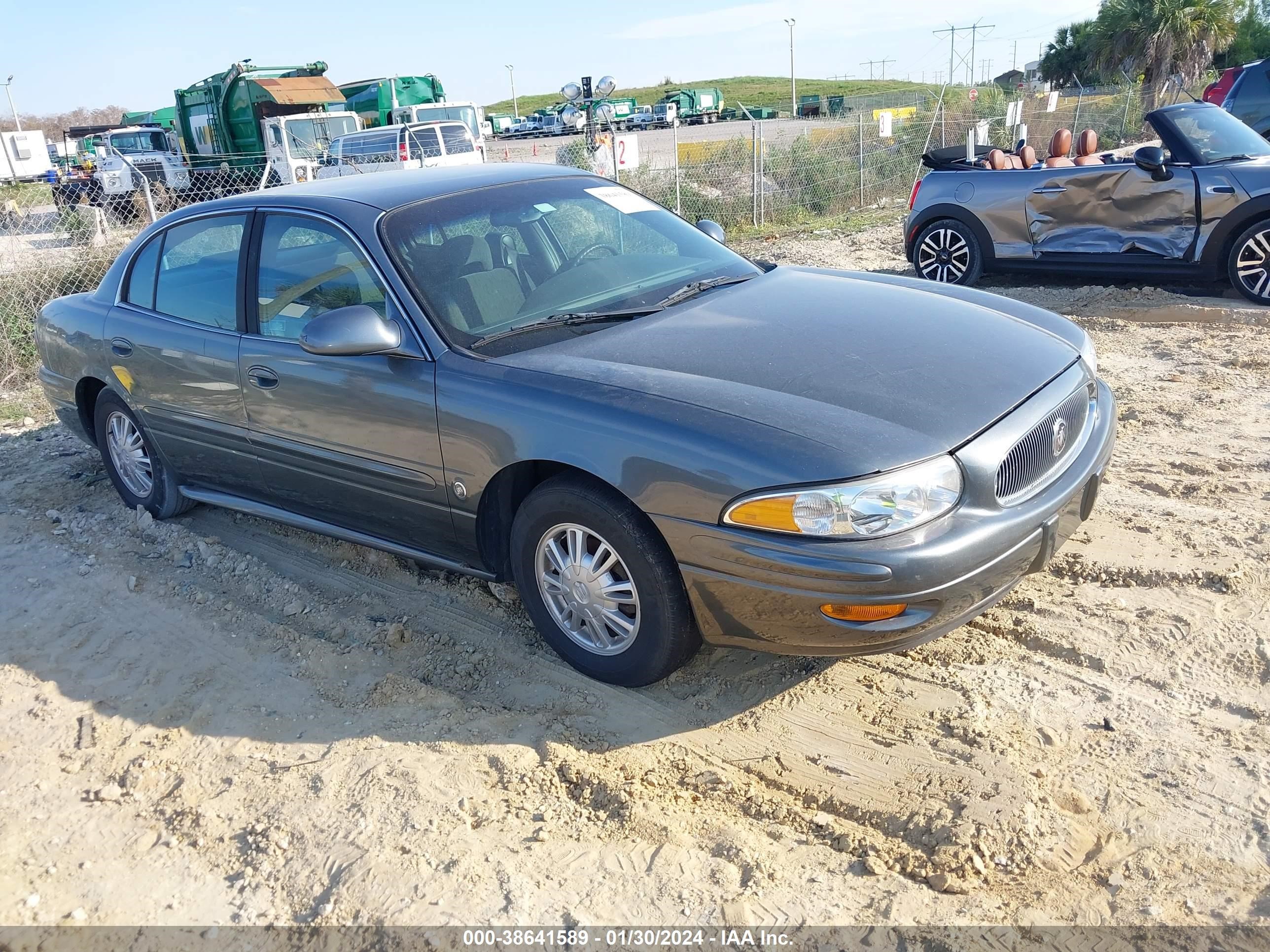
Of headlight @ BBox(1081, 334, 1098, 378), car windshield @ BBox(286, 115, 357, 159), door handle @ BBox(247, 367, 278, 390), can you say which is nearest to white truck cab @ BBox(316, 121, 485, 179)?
car windshield @ BBox(286, 115, 357, 159)

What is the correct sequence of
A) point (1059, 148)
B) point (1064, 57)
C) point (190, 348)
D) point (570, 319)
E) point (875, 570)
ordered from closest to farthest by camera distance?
point (875, 570) < point (570, 319) < point (190, 348) < point (1059, 148) < point (1064, 57)

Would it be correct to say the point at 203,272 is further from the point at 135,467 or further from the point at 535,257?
the point at 535,257

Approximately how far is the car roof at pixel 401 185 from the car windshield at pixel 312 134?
1813 cm

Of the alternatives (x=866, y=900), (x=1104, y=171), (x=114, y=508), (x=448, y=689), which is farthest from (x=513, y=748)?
(x=1104, y=171)

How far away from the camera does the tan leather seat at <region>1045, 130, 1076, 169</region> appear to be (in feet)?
28.6

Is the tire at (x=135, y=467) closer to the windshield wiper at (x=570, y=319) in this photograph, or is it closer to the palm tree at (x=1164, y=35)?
the windshield wiper at (x=570, y=319)

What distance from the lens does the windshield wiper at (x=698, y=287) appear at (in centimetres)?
397

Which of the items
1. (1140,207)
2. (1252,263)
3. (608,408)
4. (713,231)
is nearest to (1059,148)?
(1140,207)

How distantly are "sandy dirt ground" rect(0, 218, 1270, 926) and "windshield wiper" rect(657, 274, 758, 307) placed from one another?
1417 millimetres

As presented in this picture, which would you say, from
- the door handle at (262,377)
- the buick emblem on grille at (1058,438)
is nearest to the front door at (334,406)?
the door handle at (262,377)

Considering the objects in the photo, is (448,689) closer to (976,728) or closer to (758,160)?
(976,728)

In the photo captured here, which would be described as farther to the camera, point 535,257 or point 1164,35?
point 1164,35

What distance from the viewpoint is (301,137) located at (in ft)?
71.3

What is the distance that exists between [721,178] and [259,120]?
13.3m
